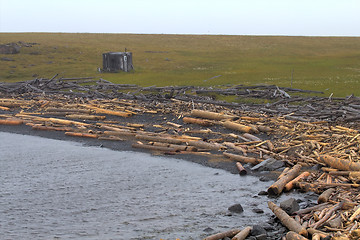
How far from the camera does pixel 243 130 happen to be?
2636cm

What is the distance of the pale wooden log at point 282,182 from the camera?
1714 cm

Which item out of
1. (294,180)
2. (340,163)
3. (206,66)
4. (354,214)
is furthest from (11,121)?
(206,66)

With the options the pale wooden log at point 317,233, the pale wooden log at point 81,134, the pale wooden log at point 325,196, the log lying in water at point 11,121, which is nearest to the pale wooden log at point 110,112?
the pale wooden log at point 81,134

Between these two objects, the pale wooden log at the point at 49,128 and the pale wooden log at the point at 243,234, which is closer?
the pale wooden log at the point at 243,234

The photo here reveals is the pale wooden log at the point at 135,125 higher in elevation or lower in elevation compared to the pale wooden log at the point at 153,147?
higher

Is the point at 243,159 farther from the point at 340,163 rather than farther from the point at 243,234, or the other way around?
the point at 243,234

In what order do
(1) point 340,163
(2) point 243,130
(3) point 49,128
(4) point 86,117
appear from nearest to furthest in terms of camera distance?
(1) point 340,163, (2) point 243,130, (3) point 49,128, (4) point 86,117

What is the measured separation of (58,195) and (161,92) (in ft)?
82.2

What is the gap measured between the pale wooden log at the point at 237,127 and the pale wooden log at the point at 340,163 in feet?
22.1

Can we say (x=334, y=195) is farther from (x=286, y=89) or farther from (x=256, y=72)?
(x=256, y=72)

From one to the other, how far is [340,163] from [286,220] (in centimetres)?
622

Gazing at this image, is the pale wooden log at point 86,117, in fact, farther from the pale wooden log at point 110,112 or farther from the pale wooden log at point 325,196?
the pale wooden log at point 325,196

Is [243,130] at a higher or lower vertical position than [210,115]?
lower

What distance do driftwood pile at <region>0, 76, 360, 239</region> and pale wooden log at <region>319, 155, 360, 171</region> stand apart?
0.14 ft
